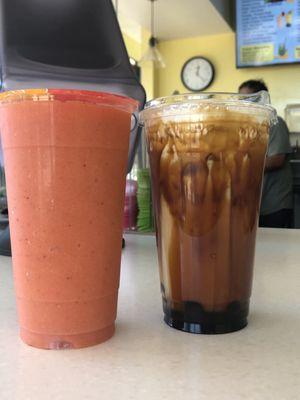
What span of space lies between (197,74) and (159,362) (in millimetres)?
4187

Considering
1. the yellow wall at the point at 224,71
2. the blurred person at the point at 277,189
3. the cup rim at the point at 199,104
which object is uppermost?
the yellow wall at the point at 224,71

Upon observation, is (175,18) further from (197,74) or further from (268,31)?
(268,31)

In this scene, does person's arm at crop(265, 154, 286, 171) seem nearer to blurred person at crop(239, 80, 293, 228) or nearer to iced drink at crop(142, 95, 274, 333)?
blurred person at crop(239, 80, 293, 228)

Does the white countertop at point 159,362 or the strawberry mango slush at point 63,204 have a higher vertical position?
the strawberry mango slush at point 63,204

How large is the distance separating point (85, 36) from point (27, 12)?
120 mm

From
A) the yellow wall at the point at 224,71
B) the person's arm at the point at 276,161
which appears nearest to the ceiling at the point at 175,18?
the yellow wall at the point at 224,71

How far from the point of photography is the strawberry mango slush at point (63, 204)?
38 centimetres

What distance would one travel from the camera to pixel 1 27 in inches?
34.5

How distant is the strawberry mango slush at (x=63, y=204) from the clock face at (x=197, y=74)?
4047 mm

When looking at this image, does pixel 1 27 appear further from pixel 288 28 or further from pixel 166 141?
pixel 288 28

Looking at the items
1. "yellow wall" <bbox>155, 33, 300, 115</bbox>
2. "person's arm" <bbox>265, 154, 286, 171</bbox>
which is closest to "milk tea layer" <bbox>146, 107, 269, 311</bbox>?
"person's arm" <bbox>265, 154, 286, 171</bbox>

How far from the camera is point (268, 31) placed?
154 inches

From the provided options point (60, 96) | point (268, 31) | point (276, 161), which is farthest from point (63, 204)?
point (268, 31)

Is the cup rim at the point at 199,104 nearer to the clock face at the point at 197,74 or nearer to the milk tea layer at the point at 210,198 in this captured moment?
the milk tea layer at the point at 210,198
